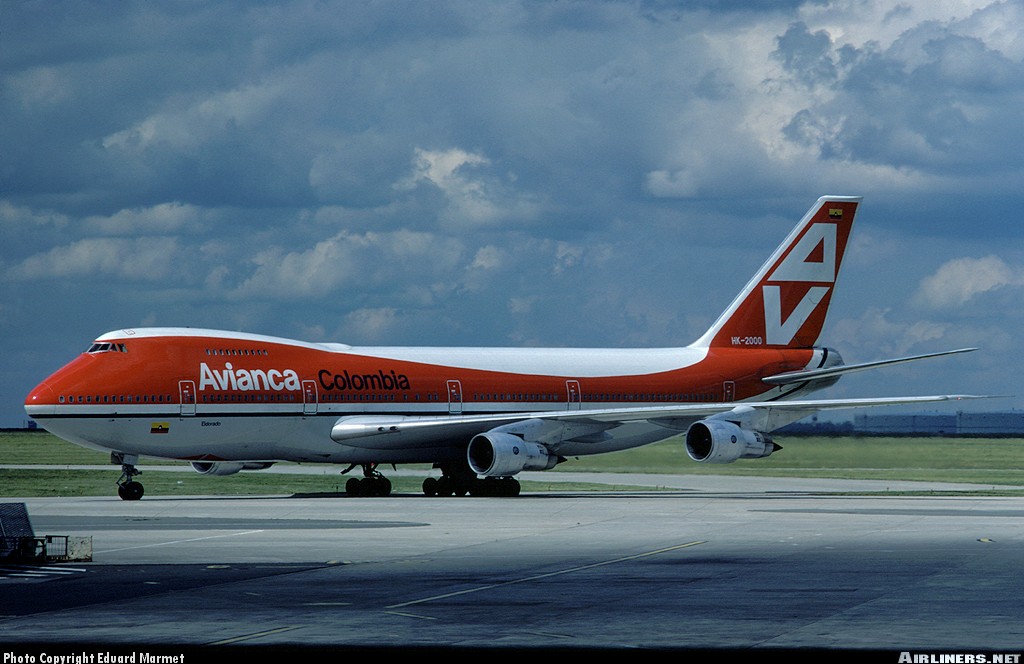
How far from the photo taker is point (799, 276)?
56.4 metres

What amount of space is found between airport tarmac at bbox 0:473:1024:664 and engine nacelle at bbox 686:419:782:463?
5.74m

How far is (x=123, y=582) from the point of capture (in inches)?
856

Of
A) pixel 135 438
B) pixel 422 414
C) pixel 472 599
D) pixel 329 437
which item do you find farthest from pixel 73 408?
pixel 472 599

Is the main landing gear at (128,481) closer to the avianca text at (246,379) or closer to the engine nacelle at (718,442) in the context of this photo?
the avianca text at (246,379)

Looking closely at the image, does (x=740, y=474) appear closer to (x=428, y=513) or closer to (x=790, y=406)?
(x=790, y=406)

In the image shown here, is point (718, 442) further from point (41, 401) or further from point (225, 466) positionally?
point (41, 401)

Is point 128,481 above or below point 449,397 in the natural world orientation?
below

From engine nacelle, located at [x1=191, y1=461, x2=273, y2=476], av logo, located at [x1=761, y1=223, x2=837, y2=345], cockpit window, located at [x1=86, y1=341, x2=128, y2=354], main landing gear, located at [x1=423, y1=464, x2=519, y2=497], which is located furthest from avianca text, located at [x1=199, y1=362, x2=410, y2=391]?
av logo, located at [x1=761, y1=223, x2=837, y2=345]

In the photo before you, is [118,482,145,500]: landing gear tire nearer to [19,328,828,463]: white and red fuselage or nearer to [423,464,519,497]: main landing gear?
[19,328,828,463]: white and red fuselage

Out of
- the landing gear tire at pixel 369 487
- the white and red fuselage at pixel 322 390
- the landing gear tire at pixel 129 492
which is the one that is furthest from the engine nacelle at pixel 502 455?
the landing gear tire at pixel 129 492

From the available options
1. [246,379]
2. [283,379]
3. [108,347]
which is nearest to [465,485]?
[283,379]

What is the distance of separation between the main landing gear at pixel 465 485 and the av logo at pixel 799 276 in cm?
1356

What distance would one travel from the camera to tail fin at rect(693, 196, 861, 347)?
184 feet

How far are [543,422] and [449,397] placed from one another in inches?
135
